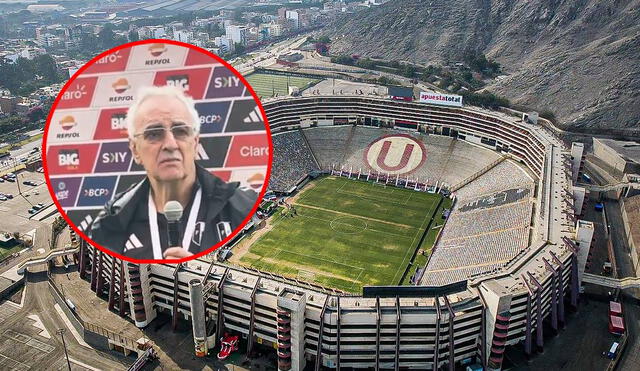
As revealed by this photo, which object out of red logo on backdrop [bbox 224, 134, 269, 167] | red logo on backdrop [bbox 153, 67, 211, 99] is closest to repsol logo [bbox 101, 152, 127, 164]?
red logo on backdrop [bbox 153, 67, 211, 99]

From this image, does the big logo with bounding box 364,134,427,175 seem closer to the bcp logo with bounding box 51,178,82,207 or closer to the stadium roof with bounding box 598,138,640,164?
the stadium roof with bounding box 598,138,640,164

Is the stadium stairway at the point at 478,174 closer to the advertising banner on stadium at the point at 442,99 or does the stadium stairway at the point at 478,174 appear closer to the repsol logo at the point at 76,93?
the advertising banner on stadium at the point at 442,99

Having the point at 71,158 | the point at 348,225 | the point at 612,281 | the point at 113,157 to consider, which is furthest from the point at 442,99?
the point at 71,158

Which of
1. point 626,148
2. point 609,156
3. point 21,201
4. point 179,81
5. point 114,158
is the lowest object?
point 21,201

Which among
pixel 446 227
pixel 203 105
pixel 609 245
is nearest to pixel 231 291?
pixel 203 105

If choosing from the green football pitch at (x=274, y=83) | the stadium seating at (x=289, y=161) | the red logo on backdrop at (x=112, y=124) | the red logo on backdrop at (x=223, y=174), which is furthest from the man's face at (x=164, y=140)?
the green football pitch at (x=274, y=83)

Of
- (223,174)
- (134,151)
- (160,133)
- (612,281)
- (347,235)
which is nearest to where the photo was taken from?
(160,133)

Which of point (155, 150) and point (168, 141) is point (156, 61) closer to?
point (168, 141)
